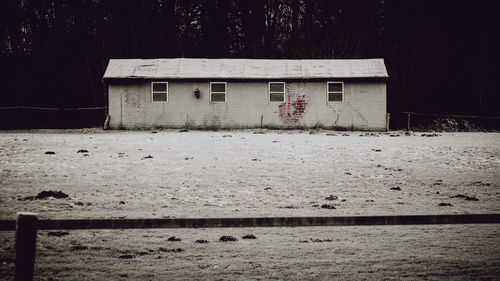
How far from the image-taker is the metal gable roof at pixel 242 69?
26.0 m

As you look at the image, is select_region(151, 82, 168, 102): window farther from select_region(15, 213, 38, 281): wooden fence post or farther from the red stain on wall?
select_region(15, 213, 38, 281): wooden fence post

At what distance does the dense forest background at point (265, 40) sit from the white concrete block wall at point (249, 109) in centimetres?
1095

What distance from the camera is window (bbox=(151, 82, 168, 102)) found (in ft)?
85.5

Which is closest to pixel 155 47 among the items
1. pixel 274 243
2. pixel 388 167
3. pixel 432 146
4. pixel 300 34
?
pixel 300 34

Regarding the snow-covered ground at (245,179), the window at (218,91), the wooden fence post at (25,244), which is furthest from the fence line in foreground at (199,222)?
the window at (218,91)

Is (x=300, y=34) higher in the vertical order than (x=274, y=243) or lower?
higher

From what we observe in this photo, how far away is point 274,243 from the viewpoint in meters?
5.76

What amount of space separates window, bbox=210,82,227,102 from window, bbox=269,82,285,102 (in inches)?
100

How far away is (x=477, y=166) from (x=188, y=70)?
17654 mm

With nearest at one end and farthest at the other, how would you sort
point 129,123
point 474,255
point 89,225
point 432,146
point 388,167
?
point 89,225 < point 474,255 < point 388,167 < point 432,146 < point 129,123

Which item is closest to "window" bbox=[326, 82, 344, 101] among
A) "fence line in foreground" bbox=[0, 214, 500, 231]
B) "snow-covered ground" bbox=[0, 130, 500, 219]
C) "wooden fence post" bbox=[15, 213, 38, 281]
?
"snow-covered ground" bbox=[0, 130, 500, 219]

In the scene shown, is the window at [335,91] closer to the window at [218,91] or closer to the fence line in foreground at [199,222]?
the window at [218,91]

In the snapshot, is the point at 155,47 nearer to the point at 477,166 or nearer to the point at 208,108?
the point at 208,108

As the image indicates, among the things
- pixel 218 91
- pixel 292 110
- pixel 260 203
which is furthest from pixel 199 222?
pixel 218 91
